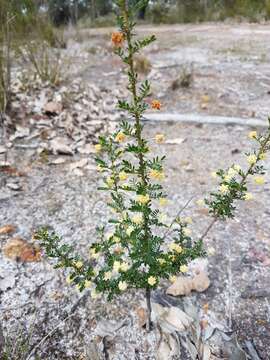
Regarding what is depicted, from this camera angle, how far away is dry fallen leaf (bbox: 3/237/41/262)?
2.61m

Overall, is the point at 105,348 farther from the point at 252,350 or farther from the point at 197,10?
the point at 197,10

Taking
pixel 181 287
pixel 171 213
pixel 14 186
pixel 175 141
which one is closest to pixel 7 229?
pixel 14 186

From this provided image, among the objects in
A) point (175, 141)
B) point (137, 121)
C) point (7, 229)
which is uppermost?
point (137, 121)

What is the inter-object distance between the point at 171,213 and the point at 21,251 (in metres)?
1.16

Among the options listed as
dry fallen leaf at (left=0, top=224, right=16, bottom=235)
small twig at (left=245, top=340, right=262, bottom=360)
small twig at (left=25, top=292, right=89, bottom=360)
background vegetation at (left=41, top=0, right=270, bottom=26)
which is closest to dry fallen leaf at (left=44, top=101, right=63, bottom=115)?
dry fallen leaf at (left=0, top=224, right=16, bottom=235)

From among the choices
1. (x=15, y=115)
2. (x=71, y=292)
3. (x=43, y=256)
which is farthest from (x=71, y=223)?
(x=15, y=115)

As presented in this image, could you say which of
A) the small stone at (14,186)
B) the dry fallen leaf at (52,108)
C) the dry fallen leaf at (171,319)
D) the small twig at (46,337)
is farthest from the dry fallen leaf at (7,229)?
the dry fallen leaf at (52,108)

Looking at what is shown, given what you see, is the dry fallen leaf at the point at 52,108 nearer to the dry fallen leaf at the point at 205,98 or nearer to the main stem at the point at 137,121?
the dry fallen leaf at the point at 205,98

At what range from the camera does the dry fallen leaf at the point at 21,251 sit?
261 centimetres

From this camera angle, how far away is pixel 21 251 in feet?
8.73

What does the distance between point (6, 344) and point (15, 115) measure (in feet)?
9.78

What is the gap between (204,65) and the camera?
713cm

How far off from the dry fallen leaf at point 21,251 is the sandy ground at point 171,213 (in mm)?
52

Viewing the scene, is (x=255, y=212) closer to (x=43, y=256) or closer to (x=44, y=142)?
(x=43, y=256)
